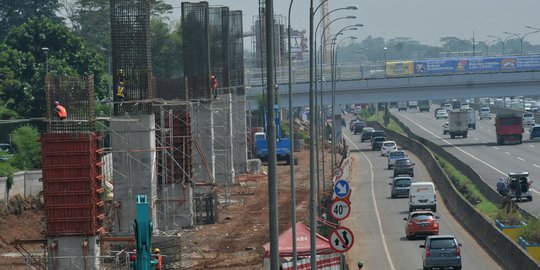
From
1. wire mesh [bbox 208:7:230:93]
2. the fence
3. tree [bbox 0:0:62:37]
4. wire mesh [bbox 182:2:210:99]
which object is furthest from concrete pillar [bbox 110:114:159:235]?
tree [bbox 0:0:62:37]

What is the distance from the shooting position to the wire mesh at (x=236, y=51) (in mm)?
83312

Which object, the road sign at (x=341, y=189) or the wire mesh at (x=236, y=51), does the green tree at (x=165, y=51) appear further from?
the road sign at (x=341, y=189)

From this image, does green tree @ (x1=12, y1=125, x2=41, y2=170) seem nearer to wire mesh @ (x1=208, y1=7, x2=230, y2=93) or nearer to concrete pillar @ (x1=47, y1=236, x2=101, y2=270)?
wire mesh @ (x1=208, y1=7, x2=230, y2=93)

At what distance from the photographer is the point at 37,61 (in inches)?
3575

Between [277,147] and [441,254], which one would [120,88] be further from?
[277,147]

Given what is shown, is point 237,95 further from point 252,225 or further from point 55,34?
point 252,225

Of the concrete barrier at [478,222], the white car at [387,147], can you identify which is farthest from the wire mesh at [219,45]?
the white car at [387,147]

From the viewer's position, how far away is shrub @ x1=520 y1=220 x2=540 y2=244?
137 feet

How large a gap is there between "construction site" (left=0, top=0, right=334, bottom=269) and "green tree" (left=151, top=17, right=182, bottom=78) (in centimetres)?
6599

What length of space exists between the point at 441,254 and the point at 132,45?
45.9ft

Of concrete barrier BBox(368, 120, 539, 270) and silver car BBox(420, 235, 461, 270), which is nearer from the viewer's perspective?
concrete barrier BBox(368, 120, 539, 270)

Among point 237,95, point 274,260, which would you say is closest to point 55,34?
point 237,95

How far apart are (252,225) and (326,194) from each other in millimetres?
4057

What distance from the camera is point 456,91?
116750 millimetres
